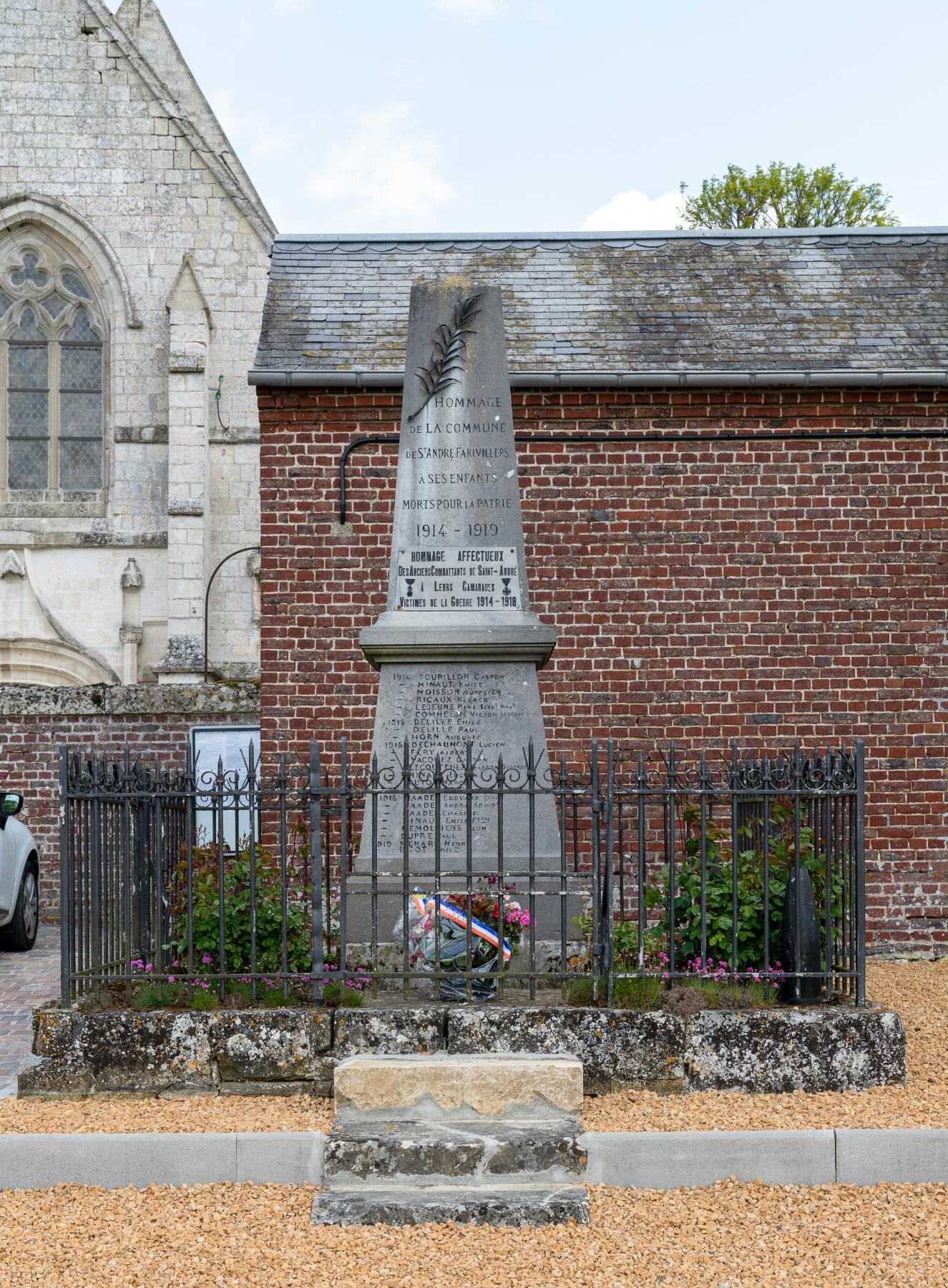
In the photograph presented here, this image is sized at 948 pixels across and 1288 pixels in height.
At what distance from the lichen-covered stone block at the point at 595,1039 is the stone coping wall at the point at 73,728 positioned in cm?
703

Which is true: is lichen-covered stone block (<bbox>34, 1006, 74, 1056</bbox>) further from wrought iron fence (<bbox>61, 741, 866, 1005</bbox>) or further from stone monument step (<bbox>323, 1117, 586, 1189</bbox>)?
stone monument step (<bbox>323, 1117, 586, 1189</bbox>)

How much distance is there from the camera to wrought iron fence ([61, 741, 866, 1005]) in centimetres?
550

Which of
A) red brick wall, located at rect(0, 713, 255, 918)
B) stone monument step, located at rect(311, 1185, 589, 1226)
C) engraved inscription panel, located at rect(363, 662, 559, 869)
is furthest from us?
red brick wall, located at rect(0, 713, 255, 918)

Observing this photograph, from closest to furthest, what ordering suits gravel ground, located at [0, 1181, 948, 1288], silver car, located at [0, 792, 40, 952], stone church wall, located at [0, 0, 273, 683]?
gravel ground, located at [0, 1181, 948, 1288]
silver car, located at [0, 792, 40, 952]
stone church wall, located at [0, 0, 273, 683]

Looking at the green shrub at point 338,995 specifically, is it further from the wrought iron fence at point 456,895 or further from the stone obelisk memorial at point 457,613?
the stone obelisk memorial at point 457,613

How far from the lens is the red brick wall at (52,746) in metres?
11.9

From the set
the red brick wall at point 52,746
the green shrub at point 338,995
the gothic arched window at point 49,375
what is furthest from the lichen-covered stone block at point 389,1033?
the gothic arched window at point 49,375

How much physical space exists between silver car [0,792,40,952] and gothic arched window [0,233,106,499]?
8097 millimetres

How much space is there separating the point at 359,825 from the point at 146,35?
46.0 ft

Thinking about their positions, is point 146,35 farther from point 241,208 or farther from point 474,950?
point 474,950

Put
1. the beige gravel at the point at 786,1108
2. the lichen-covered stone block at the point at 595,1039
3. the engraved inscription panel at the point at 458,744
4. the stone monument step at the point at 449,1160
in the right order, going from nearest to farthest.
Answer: the stone monument step at the point at 449,1160
the beige gravel at the point at 786,1108
the lichen-covered stone block at the point at 595,1039
the engraved inscription panel at the point at 458,744

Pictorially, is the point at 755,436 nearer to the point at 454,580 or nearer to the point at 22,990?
the point at 454,580

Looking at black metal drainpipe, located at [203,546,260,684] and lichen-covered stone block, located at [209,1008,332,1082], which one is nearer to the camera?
lichen-covered stone block, located at [209,1008,332,1082]

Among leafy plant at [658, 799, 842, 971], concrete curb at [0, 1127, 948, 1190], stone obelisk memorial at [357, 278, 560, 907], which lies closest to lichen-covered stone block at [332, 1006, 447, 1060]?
concrete curb at [0, 1127, 948, 1190]
